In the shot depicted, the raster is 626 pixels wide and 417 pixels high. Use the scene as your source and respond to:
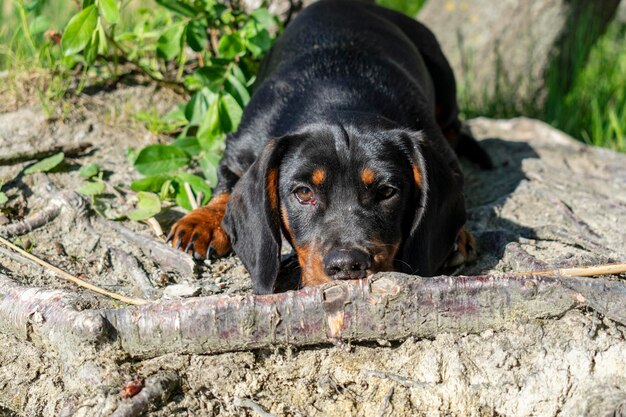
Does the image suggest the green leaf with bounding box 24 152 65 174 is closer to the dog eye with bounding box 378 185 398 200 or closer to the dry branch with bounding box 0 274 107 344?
the dry branch with bounding box 0 274 107 344

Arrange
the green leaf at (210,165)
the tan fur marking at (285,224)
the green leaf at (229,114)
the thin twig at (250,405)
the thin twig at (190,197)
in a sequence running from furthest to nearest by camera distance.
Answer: the green leaf at (229,114)
the green leaf at (210,165)
the thin twig at (190,197)
the tan fur marking at (285,224)
the thin twig at (250,405)

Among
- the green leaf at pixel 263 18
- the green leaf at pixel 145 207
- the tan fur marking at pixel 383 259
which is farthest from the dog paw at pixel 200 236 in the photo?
the green leaf at pixel 263 18

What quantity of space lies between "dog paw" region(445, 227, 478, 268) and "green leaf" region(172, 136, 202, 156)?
5.71 ft

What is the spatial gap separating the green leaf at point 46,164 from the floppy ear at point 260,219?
4.18 ft

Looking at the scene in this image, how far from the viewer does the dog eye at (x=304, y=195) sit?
3.68 m

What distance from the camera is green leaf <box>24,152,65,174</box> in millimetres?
4578

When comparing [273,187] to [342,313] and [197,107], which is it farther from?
[197,107]

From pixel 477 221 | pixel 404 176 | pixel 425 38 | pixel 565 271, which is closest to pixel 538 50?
pixel 425 38

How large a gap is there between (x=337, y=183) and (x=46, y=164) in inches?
73.5

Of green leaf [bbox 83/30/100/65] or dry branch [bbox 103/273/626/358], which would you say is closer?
dry branch [bbox 103/273/626/358]

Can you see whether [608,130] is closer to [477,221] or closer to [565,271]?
[477,221]

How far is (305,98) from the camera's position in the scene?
4488mm

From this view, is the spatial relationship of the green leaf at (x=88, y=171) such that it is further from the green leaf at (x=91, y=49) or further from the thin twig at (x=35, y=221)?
the green leaf at (x=91, y=49)

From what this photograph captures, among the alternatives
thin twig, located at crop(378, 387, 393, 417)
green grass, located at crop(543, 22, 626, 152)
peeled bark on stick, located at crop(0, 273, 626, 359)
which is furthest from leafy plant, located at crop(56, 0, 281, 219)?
green grass, located at crop(543, 22, 626, 152)
